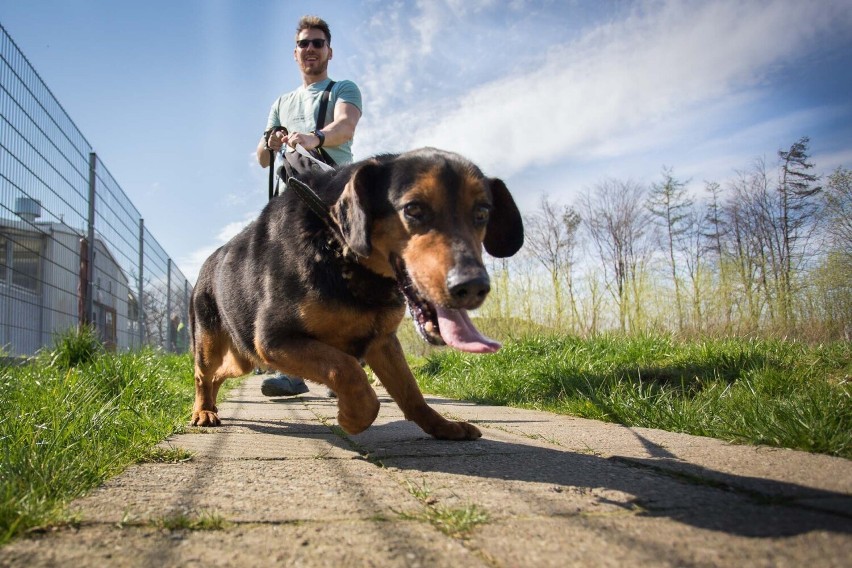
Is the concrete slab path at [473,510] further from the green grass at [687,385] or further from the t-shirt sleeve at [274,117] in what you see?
the t-shirt sleeve at [274,117]

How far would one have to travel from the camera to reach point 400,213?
243 cm

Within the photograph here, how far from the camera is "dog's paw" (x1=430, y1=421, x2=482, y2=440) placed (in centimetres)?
272

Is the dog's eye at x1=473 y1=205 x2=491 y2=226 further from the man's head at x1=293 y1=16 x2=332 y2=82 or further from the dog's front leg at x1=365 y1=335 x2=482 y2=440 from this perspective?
the man's head at x1=293 y1=16 x2=332 y2=82

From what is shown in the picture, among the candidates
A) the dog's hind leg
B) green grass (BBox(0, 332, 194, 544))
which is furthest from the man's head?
green grass (BBox(0, 332, 194, 544))

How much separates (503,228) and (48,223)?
16.3 ft

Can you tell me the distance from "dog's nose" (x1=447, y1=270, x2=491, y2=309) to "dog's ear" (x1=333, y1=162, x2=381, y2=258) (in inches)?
19.9

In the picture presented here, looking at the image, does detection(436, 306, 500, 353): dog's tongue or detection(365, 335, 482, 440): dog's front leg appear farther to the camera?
detection(365, 335, 482, 440): dog's front leg

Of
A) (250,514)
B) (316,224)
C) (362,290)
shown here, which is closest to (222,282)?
(316,224)

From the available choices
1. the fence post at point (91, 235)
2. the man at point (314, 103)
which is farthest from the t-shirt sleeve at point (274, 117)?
the fence post at point (91, 235)

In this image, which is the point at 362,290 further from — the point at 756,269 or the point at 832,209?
the point at 756,269

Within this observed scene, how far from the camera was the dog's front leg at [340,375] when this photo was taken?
2365 mm

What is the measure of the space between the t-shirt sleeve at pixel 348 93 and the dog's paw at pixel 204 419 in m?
2.37

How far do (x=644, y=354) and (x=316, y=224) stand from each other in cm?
357

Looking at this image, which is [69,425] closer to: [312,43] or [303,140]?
[303,140]
